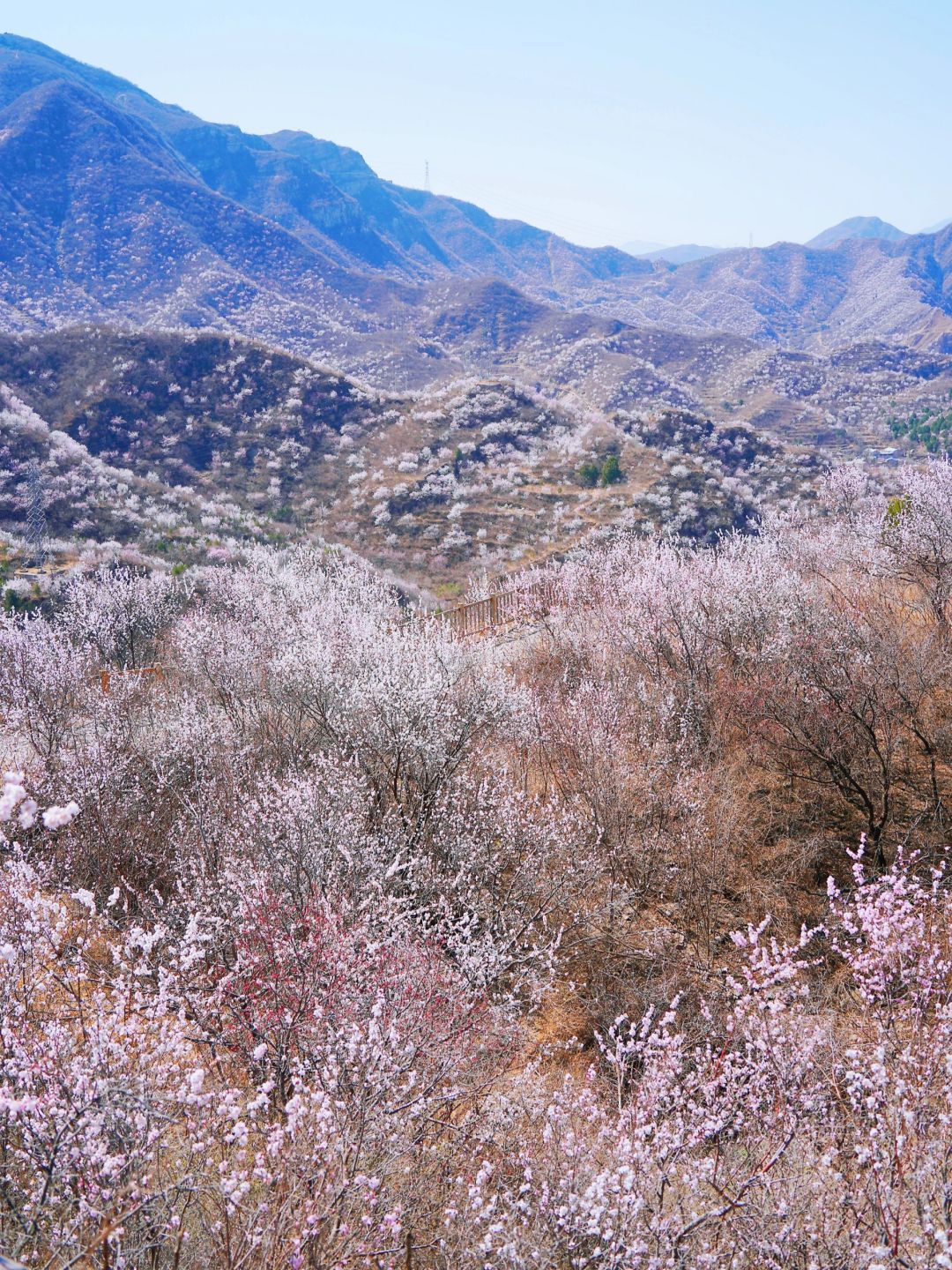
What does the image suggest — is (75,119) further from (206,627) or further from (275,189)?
(206,627)

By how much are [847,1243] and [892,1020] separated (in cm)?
183

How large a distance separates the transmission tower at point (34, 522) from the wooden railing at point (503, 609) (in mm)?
24339

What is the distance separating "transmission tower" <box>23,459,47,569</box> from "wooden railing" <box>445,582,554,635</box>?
24339 mm

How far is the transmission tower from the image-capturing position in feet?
114

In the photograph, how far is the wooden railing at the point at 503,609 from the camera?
17.6m

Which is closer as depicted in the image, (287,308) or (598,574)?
(598,574)

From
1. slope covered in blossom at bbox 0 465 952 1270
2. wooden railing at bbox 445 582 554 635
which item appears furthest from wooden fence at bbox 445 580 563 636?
slope covered in blossom at bbox 0 465 952 1270

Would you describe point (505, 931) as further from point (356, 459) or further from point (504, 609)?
point (356, 459)

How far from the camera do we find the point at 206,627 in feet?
48.3

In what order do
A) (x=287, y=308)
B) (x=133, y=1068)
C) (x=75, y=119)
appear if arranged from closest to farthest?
(x=133, y=1068) → (x=287, y=308) → (x=75, y=119)

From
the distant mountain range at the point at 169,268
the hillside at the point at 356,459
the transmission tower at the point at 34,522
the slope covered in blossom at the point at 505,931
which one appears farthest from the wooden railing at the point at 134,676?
the distant mountain range at the point at 169,268

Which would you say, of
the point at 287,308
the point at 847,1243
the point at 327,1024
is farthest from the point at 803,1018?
the point at 287,308

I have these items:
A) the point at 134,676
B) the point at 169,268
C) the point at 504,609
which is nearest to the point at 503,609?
the point at 504,609

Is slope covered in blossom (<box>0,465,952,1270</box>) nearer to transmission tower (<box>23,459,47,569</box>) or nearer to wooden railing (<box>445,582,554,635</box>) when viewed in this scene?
wooden railing (<box>445,582,554,635</box>)
